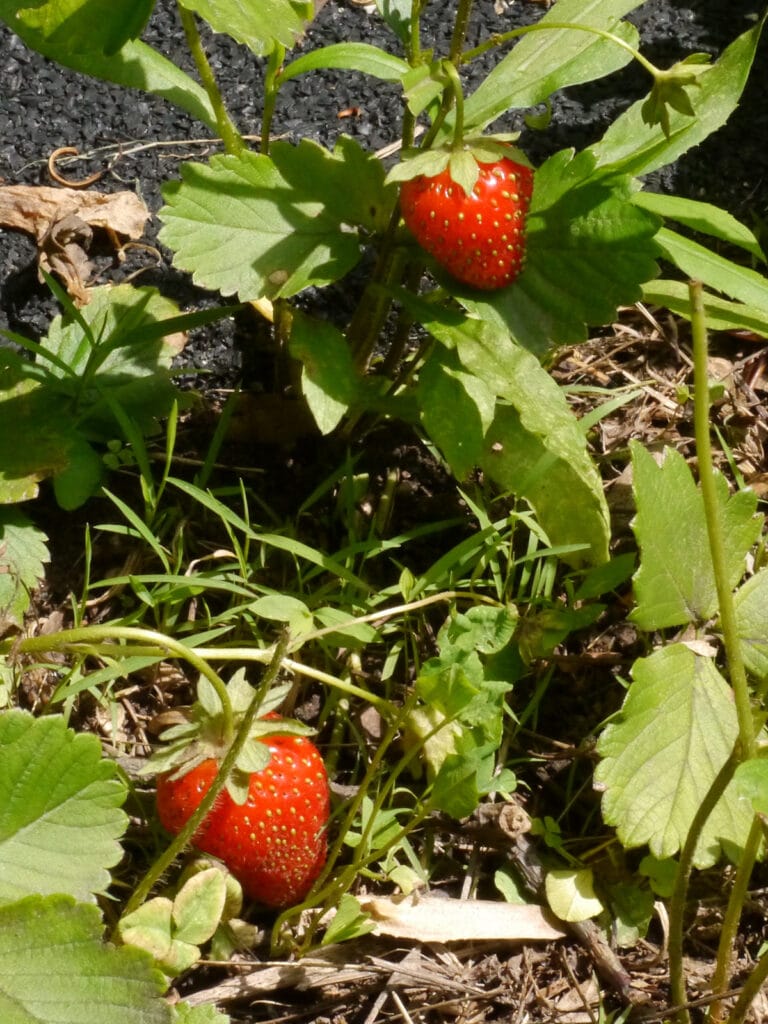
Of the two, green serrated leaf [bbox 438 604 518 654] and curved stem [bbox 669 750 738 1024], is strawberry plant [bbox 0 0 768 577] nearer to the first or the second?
green serrated leaf [bbox 438 604 518 654]

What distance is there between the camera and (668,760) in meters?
1.44

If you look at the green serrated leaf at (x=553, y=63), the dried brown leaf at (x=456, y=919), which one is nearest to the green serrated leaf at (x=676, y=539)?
the dried brown leaf at (x=456, y=919)

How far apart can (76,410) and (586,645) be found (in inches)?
33.6

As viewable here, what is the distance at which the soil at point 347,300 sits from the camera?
1473 millimetres

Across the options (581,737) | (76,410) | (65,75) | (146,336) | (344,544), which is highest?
(65,75)

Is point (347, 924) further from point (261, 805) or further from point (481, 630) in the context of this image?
point (481, 630)

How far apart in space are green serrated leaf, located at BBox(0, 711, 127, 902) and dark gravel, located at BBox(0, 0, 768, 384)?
0.90 meters

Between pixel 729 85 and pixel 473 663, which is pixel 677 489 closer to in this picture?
pixel 473 663

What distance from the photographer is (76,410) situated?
173 cm

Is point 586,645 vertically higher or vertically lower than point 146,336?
lower

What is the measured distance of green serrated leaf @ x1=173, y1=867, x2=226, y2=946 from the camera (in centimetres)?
129

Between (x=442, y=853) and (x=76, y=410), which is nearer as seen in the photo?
(x=442, y=853)

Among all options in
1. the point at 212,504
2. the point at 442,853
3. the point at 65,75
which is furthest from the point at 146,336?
the point at 442,853

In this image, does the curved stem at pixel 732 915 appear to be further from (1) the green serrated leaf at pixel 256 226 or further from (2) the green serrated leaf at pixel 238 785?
(1) the green serrated leaf at pixel 256 226
